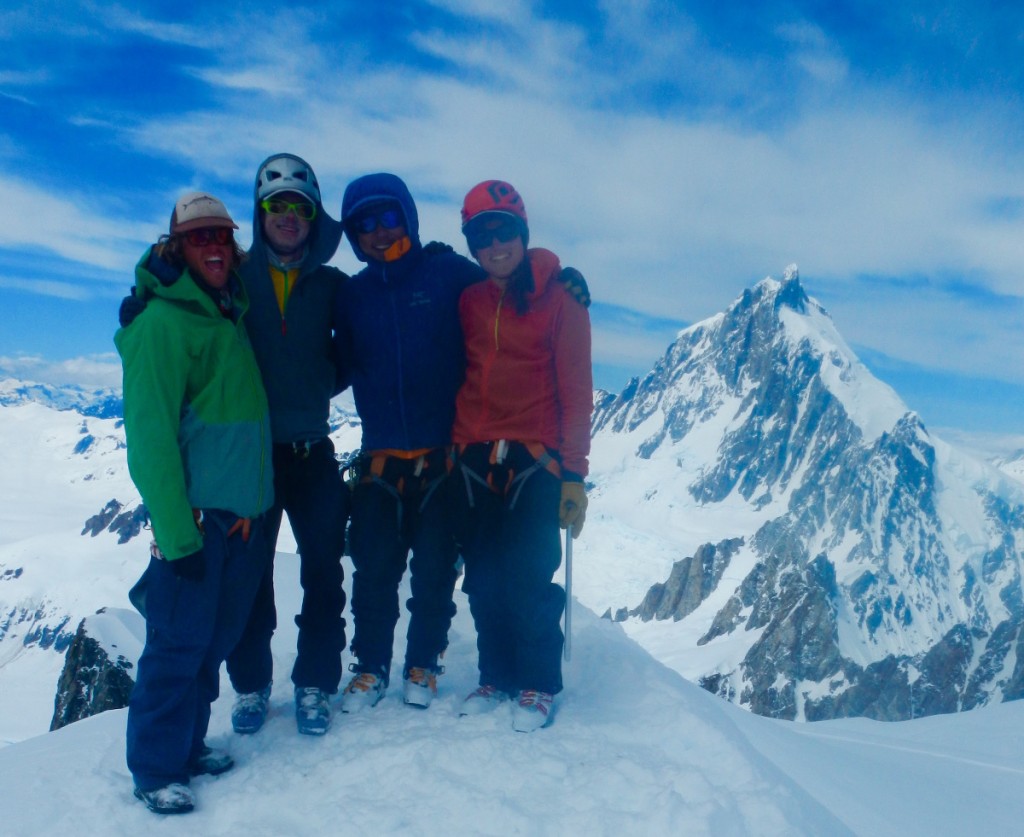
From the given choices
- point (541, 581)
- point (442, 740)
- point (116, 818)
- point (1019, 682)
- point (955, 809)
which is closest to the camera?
point (116, 818)

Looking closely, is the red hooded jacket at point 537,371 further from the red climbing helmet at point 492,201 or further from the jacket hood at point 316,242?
the jacket hood at point 316,242

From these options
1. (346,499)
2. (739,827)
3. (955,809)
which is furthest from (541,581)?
(955,809)

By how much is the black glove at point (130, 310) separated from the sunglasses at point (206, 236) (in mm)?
469

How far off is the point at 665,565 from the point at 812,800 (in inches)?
7743

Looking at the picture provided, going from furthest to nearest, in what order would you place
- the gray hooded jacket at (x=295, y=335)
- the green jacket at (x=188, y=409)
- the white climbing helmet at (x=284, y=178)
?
the gray hooded jacket at (x=295, y=335)
the white climbing helmet at (x=284, y=178)
the green jacket at (x=188, y=409)

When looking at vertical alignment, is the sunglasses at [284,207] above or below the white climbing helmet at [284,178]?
below

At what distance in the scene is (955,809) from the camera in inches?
245

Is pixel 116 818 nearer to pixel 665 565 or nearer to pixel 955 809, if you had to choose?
pixel 955 809

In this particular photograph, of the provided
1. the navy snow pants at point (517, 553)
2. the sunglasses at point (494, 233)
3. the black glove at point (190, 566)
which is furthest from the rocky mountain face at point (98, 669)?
the sunglasses at point (494, 233)

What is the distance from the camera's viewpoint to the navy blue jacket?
5.87 m

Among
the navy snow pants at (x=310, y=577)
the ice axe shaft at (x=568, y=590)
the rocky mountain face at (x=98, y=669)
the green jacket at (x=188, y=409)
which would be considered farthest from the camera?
the rocky mountain face at (x=98, y=669)

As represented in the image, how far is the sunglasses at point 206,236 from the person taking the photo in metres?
4.88

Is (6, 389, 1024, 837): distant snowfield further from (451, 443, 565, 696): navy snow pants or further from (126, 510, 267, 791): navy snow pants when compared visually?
(451, 443, 565, 696): navy snow pants

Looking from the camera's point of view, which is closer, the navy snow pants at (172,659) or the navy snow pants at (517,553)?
the navy snow pants at (172,659)
